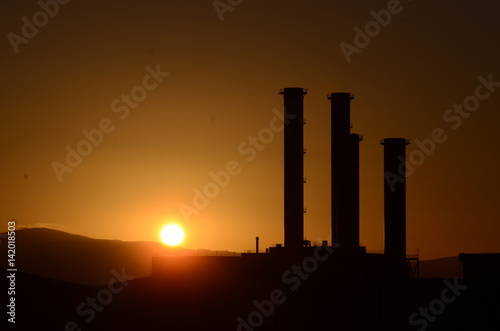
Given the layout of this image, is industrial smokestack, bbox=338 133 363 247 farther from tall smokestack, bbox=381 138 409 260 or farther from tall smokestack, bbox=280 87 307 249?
tall smokestack, bbox=280 87 307 249

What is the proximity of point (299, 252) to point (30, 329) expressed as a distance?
19.4 meters

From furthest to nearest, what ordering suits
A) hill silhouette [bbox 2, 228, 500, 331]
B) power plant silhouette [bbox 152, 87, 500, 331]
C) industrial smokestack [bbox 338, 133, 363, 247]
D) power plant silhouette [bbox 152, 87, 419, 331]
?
industrial smokestack [bbox 338, 133, 363, 247] → power plant silhouette [bbox 152, 87, 419, 331] → power plant silhouette [bbox 152, 87, 500, 331] → hill silhouette [bbox 2, 228, 500, 331]

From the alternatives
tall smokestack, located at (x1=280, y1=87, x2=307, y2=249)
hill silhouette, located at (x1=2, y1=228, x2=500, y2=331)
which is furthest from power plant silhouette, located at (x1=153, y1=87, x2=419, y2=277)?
hill silhouette, located at (x1=2, y1=228, x2=500, y2=331)

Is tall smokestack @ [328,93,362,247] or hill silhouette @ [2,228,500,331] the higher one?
tall smokestack @ [328,93,362,247]

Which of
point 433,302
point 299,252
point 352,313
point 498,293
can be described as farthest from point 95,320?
point 498,293

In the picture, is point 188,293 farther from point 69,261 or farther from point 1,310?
point 69,261

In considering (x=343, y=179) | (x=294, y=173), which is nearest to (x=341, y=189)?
(x=343, y=179)

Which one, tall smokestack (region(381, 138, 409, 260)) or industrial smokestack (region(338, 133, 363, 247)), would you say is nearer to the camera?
industrial smokestack (region(338, 133, 363, 247))

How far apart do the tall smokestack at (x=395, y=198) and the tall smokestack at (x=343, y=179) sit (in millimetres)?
2629

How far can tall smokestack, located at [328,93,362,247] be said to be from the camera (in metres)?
61.5

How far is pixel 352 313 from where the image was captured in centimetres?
5053

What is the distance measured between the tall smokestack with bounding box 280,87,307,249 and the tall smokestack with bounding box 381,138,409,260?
281 inches

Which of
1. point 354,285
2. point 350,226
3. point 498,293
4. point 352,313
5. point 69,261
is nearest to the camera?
point 498,293

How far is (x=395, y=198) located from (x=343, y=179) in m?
4.46
